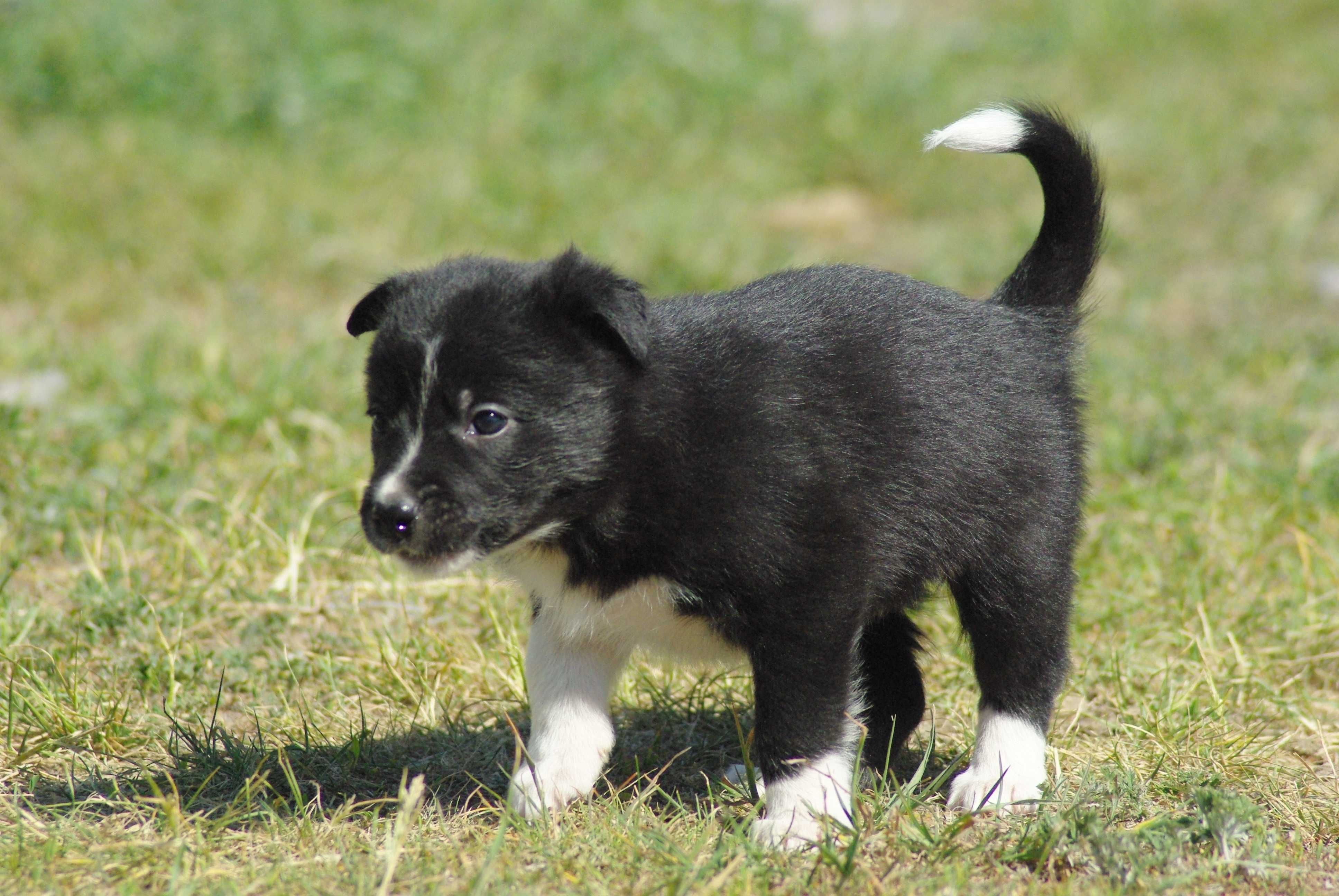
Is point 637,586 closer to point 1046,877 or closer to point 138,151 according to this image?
point 1046,877

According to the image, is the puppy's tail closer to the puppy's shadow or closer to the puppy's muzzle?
the puppy's shadow

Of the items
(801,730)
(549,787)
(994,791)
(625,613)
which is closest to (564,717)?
(549,787)

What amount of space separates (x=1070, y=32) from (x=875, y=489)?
30.6 feet

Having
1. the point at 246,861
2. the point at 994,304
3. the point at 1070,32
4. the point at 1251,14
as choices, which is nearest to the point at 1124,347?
the point at 994,304

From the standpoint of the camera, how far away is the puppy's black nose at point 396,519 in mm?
2545

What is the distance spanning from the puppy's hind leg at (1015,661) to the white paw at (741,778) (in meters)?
0.43

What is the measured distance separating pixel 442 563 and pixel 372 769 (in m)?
0.80

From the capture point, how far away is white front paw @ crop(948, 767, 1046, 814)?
2908 mm

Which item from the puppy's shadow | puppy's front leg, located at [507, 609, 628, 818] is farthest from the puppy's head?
the puppy's shadow

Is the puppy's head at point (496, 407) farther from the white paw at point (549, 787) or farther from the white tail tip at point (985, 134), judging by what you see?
the white tail tip at point (985, 134)

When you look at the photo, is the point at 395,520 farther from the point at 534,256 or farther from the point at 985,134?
the point at 534,256

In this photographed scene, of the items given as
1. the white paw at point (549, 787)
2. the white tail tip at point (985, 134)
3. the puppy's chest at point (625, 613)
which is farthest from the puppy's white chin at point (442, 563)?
the white tail tip at point (985, 134)

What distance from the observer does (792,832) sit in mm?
2719

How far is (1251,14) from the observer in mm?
11492
